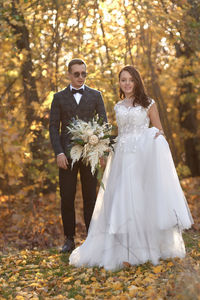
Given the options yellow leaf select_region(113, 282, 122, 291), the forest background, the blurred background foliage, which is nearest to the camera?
yellow leaf select_region(113, 282, 122, 291)

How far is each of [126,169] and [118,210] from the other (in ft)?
1.53

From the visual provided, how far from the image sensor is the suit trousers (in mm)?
5445

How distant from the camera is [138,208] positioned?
4.67 meters

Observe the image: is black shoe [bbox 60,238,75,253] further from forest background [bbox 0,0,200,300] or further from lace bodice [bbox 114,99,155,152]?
lace bodice [bbox 114,99,155,152]

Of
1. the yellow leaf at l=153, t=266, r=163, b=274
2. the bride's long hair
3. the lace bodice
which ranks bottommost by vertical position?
the yellow leaf at l=153, t=266, r=163, b=274

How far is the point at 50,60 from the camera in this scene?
27.2ft

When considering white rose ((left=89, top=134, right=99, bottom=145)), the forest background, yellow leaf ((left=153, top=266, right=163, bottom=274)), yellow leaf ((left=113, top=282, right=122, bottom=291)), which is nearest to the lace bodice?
white rose ((left=89, top=134, right=99, bottom=145))

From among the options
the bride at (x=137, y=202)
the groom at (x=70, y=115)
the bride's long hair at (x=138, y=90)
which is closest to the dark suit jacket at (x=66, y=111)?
the groom at (x=70, y=115)

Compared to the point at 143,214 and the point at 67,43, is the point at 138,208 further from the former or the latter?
the point at 67,43

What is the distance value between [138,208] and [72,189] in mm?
1146

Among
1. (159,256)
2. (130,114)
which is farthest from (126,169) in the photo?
(159,256)

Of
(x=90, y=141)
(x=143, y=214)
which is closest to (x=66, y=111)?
(x=90, y=141)

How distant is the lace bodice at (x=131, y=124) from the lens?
4.88 meters

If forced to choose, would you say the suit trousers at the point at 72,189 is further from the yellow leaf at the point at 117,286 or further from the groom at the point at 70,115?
the yellow leaf at the point at 117,286
